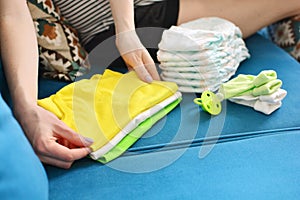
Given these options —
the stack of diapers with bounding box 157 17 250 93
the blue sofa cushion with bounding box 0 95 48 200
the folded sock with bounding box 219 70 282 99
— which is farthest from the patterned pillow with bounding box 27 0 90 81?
the blue sofa cushion with bounding box 0 95 48 200

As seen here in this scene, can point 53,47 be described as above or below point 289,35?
above

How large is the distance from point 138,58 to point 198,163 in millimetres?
328

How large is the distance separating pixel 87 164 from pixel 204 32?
449 millimetres

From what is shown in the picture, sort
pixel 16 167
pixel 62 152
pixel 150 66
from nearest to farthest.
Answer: pixel 16 167 < pixel 62 152 < pixel 150 66

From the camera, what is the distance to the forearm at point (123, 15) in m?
1.09

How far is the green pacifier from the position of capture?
38.5 inches

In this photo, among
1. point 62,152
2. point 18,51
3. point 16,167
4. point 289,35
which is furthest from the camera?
point 289,35

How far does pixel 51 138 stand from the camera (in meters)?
0.82

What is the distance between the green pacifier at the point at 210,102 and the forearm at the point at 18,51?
1.23 feet

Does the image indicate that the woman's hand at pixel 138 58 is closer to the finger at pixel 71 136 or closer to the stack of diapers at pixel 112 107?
the stack of diapers at pixel 112 107

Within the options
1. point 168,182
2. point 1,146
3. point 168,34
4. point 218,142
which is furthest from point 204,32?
point 1,146

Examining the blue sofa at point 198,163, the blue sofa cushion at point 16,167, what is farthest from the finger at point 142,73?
the blue sofa cushion at point 16,167

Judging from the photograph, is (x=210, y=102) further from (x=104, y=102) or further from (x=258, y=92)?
(x=104, y=102)

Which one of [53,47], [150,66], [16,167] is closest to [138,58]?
[150,66]
